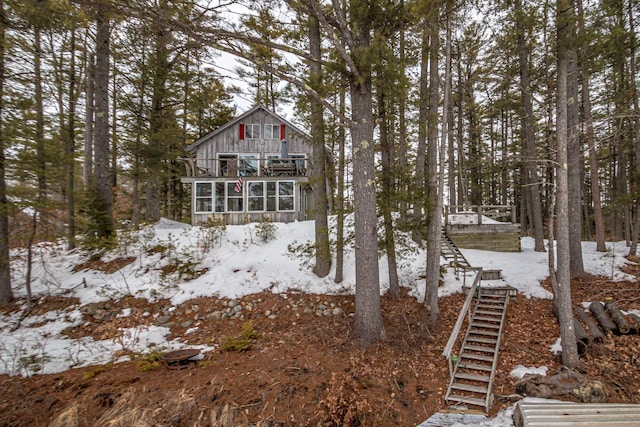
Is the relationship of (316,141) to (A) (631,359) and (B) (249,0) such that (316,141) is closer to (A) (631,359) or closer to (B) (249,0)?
(B) (249,0)

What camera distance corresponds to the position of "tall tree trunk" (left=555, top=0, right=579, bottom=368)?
545cm

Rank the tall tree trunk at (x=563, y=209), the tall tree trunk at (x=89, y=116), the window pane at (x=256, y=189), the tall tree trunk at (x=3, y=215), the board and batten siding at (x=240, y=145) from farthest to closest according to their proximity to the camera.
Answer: the board and batten siding at (x=240, y=145), the window pane at (x=256, y=189), the tall tree trunk at (x=89, y=116), the tall tree trunk at (x=3, y=215), the tall tree trunk at (x=563, y=209)

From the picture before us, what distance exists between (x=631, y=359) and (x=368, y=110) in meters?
6.78

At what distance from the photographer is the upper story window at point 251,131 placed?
1636 centimetres

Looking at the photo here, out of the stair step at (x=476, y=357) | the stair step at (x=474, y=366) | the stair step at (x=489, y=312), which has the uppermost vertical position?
the stair step at (x=489, y=312)

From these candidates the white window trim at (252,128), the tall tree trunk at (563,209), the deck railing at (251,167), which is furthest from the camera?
the white window trim at (252,128)

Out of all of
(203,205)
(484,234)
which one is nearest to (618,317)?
Answer: (484,234)

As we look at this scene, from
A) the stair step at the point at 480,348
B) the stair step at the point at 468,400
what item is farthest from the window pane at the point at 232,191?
the stair step at the point at 468,400

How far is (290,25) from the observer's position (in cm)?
778

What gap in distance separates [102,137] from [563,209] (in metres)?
12.6

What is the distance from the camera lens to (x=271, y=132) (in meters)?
16.6

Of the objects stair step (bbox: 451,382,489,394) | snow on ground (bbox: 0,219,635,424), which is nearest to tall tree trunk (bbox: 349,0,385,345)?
stair step (bbox: 451,382,489,394)

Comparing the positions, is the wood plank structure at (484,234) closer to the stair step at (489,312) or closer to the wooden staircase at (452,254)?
the wooden staircase at (452,254)

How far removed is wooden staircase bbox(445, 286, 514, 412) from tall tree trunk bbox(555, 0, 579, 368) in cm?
116
